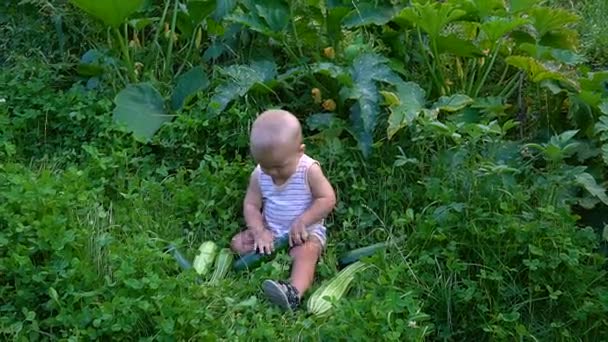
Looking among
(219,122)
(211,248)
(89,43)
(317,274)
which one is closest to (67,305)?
(211,248)

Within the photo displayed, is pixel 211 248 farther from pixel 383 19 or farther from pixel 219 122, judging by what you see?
pixel 383 19

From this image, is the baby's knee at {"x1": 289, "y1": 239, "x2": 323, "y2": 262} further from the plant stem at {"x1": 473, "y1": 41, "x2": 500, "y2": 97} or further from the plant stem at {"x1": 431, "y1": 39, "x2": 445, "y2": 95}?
the plant stem at {"x1": 473, "y1": 41, "x2": 500, "y2": 97}

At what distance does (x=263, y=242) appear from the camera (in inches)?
165

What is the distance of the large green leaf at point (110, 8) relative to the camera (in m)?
4.86

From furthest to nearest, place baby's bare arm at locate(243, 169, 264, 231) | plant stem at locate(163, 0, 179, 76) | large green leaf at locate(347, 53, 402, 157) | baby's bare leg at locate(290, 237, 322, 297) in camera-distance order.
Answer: plant stem at locate(163, 0, 179, 76)
large green leaf at locate(347, 53, 402, 157)
baby's bare arm at locate(243, 169, 264, 231)
baby's bare leg at locate(290, 237, 322, 297)

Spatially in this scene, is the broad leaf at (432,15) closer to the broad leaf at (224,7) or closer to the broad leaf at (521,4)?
the broad leaf at (521,4)

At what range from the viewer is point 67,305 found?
3510 millimetres

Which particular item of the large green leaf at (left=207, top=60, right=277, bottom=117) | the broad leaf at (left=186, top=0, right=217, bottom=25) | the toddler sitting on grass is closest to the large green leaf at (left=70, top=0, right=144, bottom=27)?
the broad leaf at (left=186, top=0, right=217, bottom=25)

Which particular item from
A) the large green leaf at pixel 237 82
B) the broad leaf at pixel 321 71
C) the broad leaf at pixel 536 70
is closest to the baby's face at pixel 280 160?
the broad leaf at pixel 321 71

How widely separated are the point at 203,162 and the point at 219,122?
256 mm

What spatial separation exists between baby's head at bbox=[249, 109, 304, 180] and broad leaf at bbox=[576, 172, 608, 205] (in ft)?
3.72

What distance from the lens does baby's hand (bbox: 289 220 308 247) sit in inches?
163

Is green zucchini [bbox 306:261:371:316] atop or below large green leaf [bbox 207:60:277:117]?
below

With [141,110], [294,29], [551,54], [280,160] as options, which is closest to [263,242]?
[280,160]
